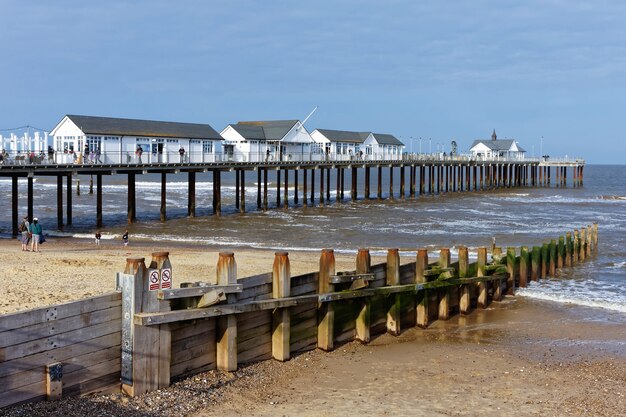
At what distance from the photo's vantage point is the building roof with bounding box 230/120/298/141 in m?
56.8

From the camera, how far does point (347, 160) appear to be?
200ft

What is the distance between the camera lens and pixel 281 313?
12133mm

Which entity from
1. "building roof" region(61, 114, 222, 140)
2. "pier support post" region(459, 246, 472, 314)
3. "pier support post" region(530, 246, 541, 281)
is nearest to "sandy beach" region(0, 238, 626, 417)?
"pier support post" region(459, 246, 472, 314)

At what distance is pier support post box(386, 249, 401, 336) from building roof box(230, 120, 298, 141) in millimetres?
42561

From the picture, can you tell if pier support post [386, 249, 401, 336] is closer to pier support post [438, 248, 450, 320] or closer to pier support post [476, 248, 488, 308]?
pier support post [438, 248, 450, 320]

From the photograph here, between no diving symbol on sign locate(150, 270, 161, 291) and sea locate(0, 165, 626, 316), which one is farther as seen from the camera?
sea locate(0, 165, 626, 316)

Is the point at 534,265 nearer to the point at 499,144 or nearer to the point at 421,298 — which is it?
the point at 421,298

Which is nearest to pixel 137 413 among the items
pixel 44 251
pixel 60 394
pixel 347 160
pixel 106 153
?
pixel 60 394

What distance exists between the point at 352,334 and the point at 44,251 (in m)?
14.2

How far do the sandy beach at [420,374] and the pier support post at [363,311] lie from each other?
0.21 metres

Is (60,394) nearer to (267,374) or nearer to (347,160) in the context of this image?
(267,374)

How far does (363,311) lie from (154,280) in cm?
526

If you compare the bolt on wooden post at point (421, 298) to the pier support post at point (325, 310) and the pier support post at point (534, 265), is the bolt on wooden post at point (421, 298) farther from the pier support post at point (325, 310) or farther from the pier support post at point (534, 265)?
the pier support post at point (534, 265)

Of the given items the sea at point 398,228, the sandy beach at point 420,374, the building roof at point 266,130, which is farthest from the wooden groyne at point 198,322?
the building roof at point 266,130
